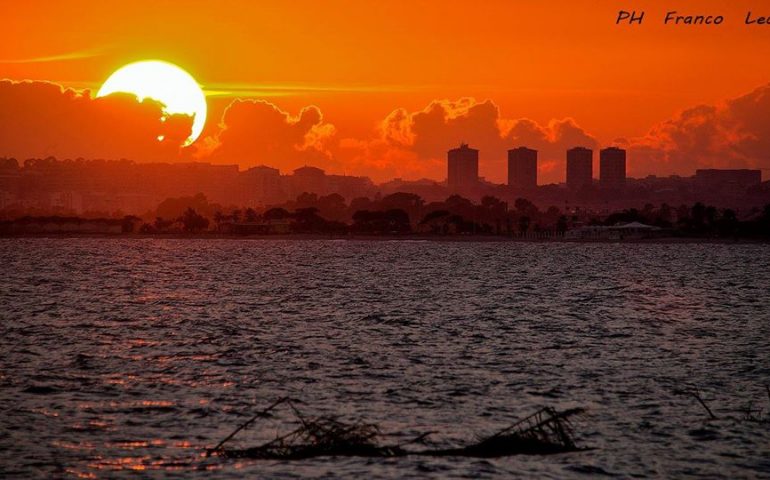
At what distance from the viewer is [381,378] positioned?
1804 inches

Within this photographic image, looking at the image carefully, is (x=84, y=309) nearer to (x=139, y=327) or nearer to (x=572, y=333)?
(x=139, y=327)

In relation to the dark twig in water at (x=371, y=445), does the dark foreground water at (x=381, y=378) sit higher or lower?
lower

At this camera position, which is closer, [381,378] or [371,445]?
[371,445]

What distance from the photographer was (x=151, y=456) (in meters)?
30.8

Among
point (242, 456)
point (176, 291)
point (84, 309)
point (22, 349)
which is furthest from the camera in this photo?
point (176, 291)

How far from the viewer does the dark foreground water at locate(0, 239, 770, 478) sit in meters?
30.6

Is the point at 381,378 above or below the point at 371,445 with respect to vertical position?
below

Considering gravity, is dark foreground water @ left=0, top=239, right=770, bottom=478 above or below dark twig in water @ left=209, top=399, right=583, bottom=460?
below

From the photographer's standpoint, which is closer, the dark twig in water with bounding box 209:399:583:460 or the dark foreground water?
the dark foreground water

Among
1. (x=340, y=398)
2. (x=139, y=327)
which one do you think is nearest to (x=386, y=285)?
(x=139, y=327)

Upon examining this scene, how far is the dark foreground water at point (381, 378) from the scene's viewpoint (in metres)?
30.6

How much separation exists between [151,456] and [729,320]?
57425mm

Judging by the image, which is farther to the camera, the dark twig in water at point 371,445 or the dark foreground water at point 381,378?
the dark twig in water at point 371,445

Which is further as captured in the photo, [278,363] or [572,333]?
[572,333]
